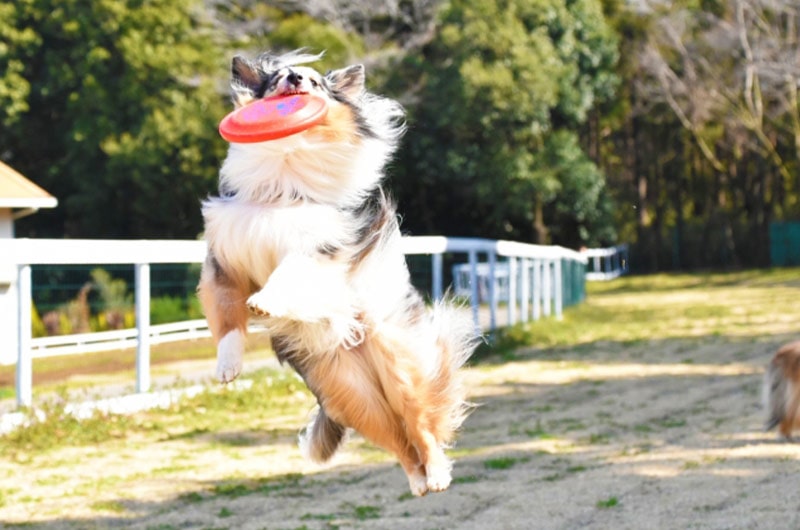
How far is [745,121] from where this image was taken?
34750mm

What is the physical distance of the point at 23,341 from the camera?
28.2 feet

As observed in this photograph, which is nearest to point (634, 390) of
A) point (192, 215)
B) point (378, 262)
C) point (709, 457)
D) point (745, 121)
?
point (709, 457)

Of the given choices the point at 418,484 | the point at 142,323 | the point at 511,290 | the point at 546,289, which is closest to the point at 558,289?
the point at 546,289

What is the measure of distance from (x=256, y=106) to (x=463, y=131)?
2437 cm

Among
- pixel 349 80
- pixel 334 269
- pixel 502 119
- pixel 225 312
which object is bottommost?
pixel 225 312

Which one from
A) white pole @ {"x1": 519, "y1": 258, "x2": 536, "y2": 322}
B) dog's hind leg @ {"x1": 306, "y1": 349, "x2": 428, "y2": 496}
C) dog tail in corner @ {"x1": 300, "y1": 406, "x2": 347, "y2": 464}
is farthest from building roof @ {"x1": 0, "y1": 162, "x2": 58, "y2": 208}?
dog's hind leg @ {"x1": 306, "y1": 349, "x2": 428, "y2": 496}

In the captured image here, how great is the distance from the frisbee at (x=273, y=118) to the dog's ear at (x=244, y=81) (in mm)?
161

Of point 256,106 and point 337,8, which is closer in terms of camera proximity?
point 256,106

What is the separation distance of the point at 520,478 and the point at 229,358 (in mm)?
3363

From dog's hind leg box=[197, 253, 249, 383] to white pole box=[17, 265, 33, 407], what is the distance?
14.2 feet

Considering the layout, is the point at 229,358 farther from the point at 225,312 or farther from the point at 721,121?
the point at 721,121

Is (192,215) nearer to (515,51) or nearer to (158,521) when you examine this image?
(515,51)

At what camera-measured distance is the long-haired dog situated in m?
4.54

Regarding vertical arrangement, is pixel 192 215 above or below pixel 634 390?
above
